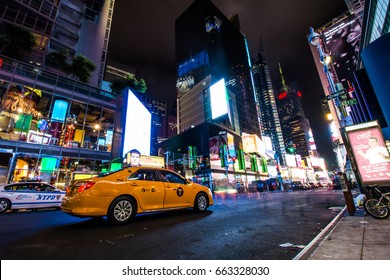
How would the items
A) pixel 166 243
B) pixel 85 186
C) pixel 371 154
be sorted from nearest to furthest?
pixel 166 243
pixel 85 186
pixel 371 154

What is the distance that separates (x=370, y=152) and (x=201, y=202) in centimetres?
620

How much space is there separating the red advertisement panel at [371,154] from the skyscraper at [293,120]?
172806 millimetres

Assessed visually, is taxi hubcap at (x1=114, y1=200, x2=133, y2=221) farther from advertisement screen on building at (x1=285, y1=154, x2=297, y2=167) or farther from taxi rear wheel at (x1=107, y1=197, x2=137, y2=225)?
advertisement screen on building at (x1=285, y1=154, x2=297, y2=167)

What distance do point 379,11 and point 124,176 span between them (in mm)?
43357

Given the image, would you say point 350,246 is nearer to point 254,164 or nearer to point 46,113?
point 46,113

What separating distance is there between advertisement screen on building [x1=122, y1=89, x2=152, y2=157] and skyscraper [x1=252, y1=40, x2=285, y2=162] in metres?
135

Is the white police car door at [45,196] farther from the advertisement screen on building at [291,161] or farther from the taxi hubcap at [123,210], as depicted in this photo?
the advertisement screen on building at [291,161]

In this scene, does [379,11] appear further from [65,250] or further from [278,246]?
[65,250]

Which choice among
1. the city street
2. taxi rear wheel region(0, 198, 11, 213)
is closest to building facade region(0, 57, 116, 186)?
taxi rear wheel region(0, 198, 11, 213)

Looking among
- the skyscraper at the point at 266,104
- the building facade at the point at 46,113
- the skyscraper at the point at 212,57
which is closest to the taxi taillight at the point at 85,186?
the building facade at the point at 46,113

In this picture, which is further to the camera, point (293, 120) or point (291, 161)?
point (293, 120)

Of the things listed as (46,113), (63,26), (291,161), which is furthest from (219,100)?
(291,161)

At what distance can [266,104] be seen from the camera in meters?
162

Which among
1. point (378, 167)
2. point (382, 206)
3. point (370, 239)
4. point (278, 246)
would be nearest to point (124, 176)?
point (278, 246)
